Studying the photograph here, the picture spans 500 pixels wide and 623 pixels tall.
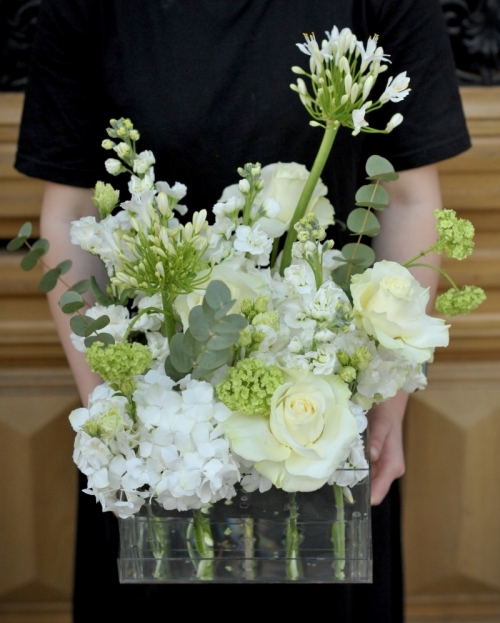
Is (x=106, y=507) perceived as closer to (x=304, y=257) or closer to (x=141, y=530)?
(x=141, y=530)

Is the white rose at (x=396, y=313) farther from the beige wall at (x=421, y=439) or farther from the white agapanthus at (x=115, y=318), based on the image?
the beige wall at (x=421, y=439)

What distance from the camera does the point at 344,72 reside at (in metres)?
0.50

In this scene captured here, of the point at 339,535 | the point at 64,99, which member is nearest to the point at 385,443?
the point at 339,535

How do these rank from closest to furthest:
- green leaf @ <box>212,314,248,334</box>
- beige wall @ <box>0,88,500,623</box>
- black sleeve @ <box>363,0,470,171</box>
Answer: green leaf @ <box>212,314,248,334</box>, black sleeve @ <box>363,0,470,171</box>, beige wall @ <box>0,88,500,623</box>

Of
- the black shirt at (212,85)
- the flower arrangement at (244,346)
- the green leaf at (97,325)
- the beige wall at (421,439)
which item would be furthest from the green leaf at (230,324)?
the beige wall at (421,439)

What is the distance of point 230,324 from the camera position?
0.46 metres

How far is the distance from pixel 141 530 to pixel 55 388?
65 centimetres

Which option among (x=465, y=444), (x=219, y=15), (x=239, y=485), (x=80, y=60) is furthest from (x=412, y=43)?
(x=465, y=444)

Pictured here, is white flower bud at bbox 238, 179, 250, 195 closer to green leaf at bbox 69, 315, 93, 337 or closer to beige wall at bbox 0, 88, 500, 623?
green leaf at bbox 69, 315, 93, 337

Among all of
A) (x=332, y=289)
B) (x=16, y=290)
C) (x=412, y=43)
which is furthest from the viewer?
(x=16, y=290)

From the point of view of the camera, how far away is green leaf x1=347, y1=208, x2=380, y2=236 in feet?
1.79

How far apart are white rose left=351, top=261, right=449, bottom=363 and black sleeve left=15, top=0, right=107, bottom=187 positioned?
0.41 metres

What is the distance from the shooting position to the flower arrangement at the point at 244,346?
47 cm

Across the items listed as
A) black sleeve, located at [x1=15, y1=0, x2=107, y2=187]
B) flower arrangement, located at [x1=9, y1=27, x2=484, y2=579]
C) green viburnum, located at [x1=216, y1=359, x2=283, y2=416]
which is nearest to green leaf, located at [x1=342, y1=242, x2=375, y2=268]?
flower arrangement, located at [x1=9, y1=27, x2=484, y2=579]
